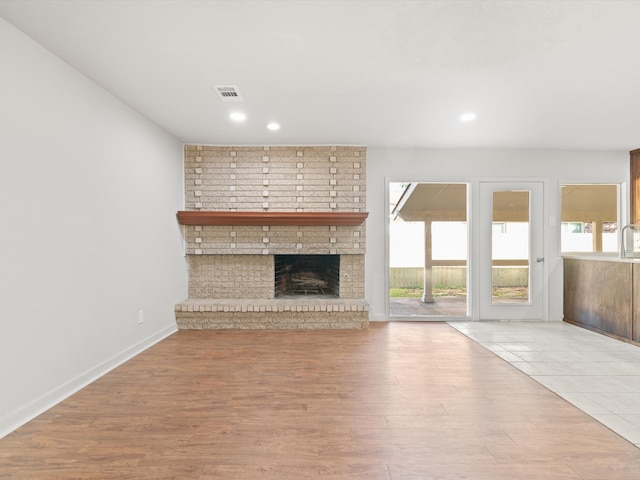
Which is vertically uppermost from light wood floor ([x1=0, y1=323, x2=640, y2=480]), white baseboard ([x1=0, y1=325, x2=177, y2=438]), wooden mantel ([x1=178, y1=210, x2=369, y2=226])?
wooden mantel ([x1=178, y1=210, x2=369, y2=226])

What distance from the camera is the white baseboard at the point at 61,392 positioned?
198 centimetres

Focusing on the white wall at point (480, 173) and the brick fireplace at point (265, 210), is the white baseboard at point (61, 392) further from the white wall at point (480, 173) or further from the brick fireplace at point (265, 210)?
the white wall at point (480, 173)

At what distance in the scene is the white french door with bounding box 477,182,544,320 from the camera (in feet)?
15.6

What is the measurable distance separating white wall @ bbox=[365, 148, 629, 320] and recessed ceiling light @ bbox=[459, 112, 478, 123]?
Result: 1.19 meters

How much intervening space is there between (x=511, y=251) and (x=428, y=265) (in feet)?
4.75

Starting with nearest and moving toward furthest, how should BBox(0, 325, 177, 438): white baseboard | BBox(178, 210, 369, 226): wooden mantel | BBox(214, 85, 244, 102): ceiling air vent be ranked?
BBox(0, 325, 177, 438): white baseboard → BBox(214, 85, 244, 102): ceiling air vent → BBox(178, 210, 369, 226): wooden mantel

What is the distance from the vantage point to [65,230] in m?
2.43

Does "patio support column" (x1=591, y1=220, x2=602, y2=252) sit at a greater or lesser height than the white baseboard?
greater

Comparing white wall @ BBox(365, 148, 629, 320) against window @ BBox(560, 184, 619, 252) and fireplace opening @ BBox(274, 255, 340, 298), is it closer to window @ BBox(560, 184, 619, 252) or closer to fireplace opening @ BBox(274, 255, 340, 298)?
window @ BBox(560, 184, 619, 252)

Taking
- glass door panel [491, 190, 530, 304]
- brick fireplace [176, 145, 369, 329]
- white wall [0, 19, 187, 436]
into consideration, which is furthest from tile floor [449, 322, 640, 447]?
white wall [0, 19, 187, 436]

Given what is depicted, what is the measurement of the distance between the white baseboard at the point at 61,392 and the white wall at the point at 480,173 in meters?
2.92

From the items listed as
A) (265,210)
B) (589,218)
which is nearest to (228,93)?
(265,210)

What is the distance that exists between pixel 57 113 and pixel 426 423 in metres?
3.17

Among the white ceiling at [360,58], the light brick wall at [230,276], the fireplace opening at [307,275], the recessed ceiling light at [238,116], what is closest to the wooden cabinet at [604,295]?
the white ceiling at [360,58]
